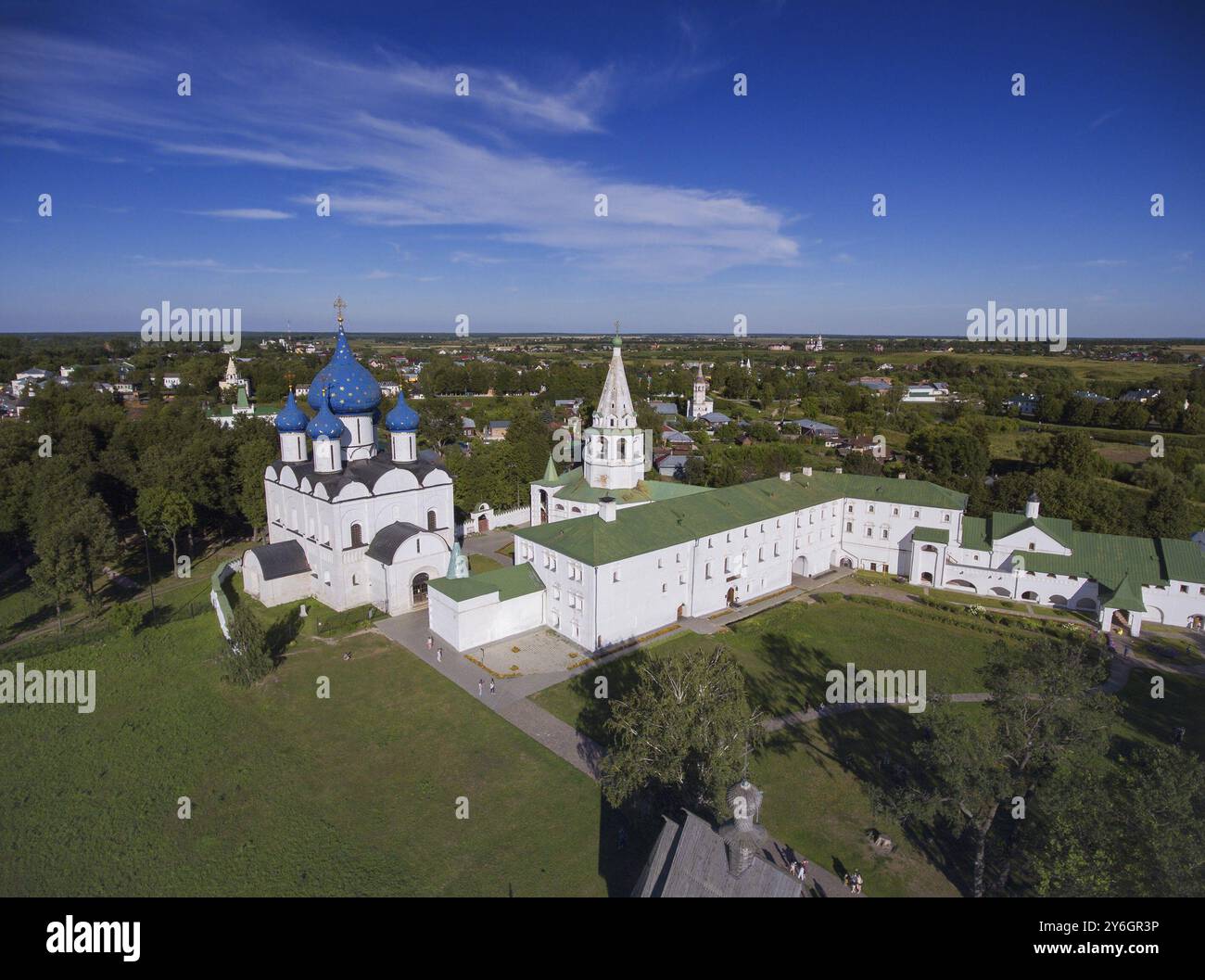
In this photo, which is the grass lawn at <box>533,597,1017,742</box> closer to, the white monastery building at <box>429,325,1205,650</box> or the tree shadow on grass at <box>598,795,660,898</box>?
the white monastery building at <box>429,325,1205,650</box>

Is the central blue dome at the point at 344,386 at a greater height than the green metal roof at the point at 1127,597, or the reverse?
the central blue dome at the point at 344,386

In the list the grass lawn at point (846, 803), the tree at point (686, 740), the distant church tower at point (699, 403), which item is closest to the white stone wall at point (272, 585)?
the tree at point (686, 740)

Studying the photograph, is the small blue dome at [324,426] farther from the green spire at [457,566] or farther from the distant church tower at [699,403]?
the distant church tower at [699,403]

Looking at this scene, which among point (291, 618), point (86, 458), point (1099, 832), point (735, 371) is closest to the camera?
point (1099, 832)

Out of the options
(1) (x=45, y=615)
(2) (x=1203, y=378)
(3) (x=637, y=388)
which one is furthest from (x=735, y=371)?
(1) (x=45, y=615)

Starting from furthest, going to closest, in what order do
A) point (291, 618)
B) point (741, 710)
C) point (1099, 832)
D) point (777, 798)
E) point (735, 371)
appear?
point (735, 371) → point (291, 618) → point (777, 798) → point (741, 710) → point (1099, 832)

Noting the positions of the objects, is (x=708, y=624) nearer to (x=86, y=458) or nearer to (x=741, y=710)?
(x=741, y=710)

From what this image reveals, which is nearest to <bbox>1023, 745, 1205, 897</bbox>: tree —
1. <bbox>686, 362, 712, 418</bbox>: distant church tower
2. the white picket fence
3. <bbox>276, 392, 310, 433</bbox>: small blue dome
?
<bbox>276, 392, 310, 433</bbox>: small blue dome
